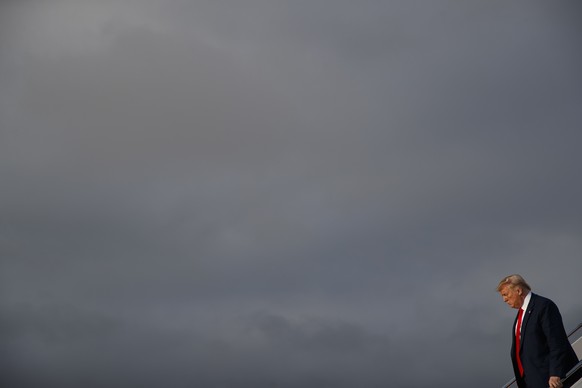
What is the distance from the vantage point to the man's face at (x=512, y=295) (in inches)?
359

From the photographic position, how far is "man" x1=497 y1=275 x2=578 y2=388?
8.80 meters

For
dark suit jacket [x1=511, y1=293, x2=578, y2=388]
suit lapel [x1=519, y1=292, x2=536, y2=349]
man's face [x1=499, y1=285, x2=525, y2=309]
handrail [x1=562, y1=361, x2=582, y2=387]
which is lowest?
handrail [x1=562, y1=361, x2=582, y2=387]

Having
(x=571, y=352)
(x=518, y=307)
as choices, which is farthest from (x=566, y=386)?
(x=518, y=307)

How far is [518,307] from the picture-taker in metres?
9.31

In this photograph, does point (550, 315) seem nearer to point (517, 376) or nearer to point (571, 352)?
point (571, 352)

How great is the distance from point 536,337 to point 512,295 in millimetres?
646

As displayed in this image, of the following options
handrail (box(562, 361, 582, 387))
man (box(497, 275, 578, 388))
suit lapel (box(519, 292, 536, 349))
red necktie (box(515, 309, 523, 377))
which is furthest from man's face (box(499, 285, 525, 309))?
handrail (box(562, 361, 582, 387))

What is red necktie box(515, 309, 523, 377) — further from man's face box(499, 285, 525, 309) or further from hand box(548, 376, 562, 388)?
hand box(548, 376, 562, 388)

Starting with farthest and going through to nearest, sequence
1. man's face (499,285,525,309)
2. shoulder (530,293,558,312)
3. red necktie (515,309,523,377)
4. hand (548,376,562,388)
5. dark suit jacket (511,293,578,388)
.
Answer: red necktie (515,309,523,377) → man's face (499,285,525,309) → shoulder (530,293,558,312) → dark suit jacket (511,293,578,388) → hand (548,376,562,388)

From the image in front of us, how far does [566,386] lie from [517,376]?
0.89 meters

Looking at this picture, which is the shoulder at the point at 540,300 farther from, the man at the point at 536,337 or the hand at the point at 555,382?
the hand at the point at 555,382

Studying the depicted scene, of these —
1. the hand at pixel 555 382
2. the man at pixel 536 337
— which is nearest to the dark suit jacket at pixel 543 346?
the man at pixel 536 337

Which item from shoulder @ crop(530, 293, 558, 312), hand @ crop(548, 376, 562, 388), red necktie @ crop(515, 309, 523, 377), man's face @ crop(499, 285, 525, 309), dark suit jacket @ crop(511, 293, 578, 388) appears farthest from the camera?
red necktie @ crop(515, 309, 523, 377)

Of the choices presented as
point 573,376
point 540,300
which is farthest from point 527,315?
point 573,376
